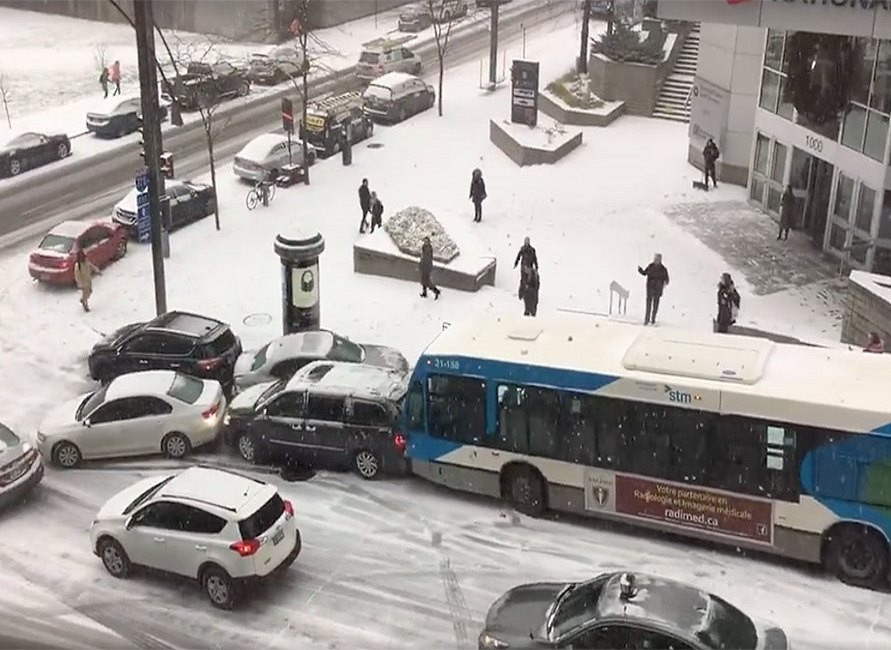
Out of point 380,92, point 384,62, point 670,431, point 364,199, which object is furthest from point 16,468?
point 384,62

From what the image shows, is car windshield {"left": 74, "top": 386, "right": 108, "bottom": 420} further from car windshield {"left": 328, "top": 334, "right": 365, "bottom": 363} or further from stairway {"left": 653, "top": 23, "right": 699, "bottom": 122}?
stairway {"left": 653, "top": 23, "right": 699, "bottom": 122}

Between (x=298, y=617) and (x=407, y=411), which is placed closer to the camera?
(x=298, y=617)

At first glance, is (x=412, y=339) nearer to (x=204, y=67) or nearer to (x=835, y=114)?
(x=835, y=114)

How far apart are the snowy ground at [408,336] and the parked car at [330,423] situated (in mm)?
414

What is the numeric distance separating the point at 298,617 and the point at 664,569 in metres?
4.80

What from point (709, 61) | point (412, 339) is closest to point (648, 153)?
point (709, 61)

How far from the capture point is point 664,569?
15.3 meters

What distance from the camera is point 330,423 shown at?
17812 mm

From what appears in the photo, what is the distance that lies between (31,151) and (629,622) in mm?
28655

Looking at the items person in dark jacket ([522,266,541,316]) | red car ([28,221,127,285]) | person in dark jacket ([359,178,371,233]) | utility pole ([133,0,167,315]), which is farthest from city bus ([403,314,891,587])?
red car ([28,221,127,285])

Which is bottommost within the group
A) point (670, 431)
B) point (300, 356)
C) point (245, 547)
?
point (300, 356)

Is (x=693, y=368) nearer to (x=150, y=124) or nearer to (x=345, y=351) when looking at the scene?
(x=345, y=351)

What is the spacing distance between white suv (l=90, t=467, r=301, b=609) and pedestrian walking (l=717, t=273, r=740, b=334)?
10.2 m

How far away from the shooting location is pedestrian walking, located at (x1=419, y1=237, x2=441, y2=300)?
2416cm
